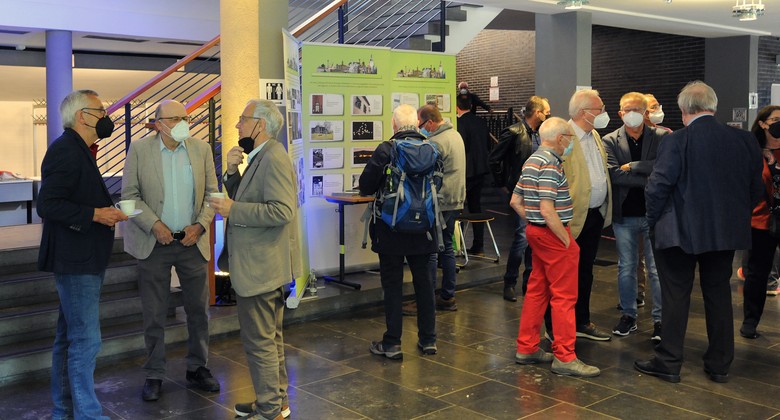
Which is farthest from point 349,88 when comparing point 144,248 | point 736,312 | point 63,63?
point 63,63

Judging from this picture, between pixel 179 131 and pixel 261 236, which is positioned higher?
pixel 179 131

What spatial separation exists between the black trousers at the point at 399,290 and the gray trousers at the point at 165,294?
45.2 inches

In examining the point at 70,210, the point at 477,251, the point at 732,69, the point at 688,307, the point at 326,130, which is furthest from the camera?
the point at 732,69

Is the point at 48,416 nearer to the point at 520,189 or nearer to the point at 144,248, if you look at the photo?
the point at 144,248

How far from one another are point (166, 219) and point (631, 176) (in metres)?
2.91

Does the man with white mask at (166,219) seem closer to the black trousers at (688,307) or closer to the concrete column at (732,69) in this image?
the black trousers at (688,307)

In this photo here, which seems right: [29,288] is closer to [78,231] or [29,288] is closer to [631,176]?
[78,231]

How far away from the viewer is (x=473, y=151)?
793 centimetres

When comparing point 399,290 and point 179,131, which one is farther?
point 399,290

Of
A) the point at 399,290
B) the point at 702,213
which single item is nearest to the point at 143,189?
the point at 399,290

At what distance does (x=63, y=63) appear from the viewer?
10.2 metres

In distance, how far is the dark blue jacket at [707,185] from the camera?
4371mm

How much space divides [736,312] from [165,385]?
4.29 meters

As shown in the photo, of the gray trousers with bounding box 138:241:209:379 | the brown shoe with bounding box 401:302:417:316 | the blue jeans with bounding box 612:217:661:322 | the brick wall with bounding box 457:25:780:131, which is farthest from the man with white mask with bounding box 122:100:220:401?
the brick wall with bounding box 457:25:780:131
